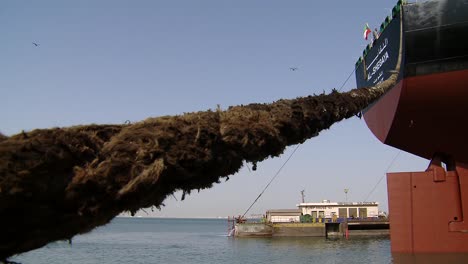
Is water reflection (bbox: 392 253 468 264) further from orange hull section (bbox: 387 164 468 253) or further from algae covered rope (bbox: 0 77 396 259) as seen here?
algae covered rope (bbox: 0 77 396 259)

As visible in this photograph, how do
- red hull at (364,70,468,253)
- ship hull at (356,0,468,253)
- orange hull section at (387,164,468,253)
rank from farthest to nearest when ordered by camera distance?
orange hull section at (387,164,468,253)
red hull at (364,70,468,253)
ship hull at (356,0,468,253)

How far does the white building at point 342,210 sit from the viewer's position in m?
50.2

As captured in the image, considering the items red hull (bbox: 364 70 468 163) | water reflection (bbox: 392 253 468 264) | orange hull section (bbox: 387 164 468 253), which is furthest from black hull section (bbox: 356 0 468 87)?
water reflection (bbox: 392 253 468 264)

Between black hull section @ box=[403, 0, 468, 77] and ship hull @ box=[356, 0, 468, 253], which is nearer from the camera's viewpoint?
black hull section @ box=[403, 0, 468, 77]

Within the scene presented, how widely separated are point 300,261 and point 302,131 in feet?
66.3

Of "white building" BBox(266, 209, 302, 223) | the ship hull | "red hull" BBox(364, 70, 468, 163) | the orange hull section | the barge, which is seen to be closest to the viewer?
the ship hull

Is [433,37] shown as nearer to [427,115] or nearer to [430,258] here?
[427,115]

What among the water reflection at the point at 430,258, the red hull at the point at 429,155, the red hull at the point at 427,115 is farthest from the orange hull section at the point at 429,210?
the red hull at the point at 427,115

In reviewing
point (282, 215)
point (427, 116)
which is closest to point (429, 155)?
point (427, 116)

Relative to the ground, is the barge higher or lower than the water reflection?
lower

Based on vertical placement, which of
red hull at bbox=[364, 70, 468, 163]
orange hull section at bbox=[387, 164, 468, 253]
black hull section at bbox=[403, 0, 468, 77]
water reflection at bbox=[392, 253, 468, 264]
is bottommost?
water reflection at bbox=[392, 253, 468, 264]

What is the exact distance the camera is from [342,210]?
5038 centimetres

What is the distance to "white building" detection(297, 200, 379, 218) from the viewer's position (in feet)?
165

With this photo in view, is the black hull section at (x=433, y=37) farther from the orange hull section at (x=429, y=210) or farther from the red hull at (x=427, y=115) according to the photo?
the orange hull section at (x=429, y=210)
